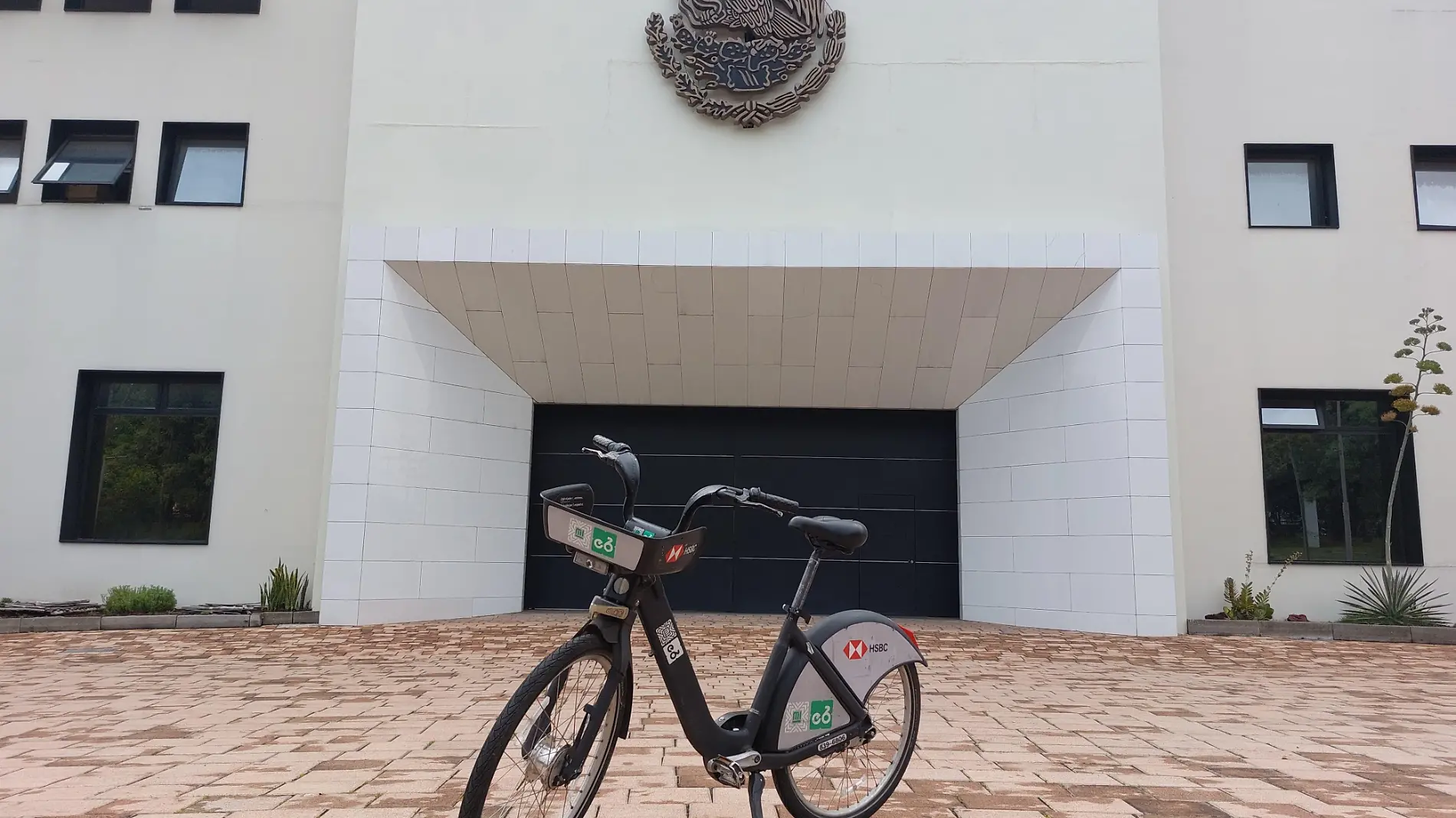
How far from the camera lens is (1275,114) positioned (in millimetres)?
9945

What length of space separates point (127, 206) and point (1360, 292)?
44.3ft

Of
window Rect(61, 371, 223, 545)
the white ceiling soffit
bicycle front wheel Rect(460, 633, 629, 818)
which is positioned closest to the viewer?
bicycle front wheel Rect(460, 633, 629, 818)

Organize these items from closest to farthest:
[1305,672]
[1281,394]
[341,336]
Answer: [1305,672], [341,336], [1281,394]

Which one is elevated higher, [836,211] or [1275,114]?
[1275,114]

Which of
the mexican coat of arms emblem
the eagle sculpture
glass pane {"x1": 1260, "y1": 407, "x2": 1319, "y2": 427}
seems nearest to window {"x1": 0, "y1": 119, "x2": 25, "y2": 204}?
the mexican coat of arms emblem

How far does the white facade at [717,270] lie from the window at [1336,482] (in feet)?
0.66

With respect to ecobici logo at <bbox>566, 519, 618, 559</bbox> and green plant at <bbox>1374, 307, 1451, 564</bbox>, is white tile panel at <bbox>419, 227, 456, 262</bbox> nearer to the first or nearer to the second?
ecobici logo at <bbox>566, 519, 618, 559</bbox>

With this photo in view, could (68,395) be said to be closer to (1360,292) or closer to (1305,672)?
(1305,672)

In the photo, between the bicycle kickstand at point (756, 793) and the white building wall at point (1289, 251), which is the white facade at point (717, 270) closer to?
the white building wall at point (1289, 251)

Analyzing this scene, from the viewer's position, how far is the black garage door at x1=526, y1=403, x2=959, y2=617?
10.4m

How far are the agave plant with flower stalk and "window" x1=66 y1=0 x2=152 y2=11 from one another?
14.0 m

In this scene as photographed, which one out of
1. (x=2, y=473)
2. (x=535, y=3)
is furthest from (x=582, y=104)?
(x=2, y=473)

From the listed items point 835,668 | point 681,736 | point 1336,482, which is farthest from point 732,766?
point 1336,482

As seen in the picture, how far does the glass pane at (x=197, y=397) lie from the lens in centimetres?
983
